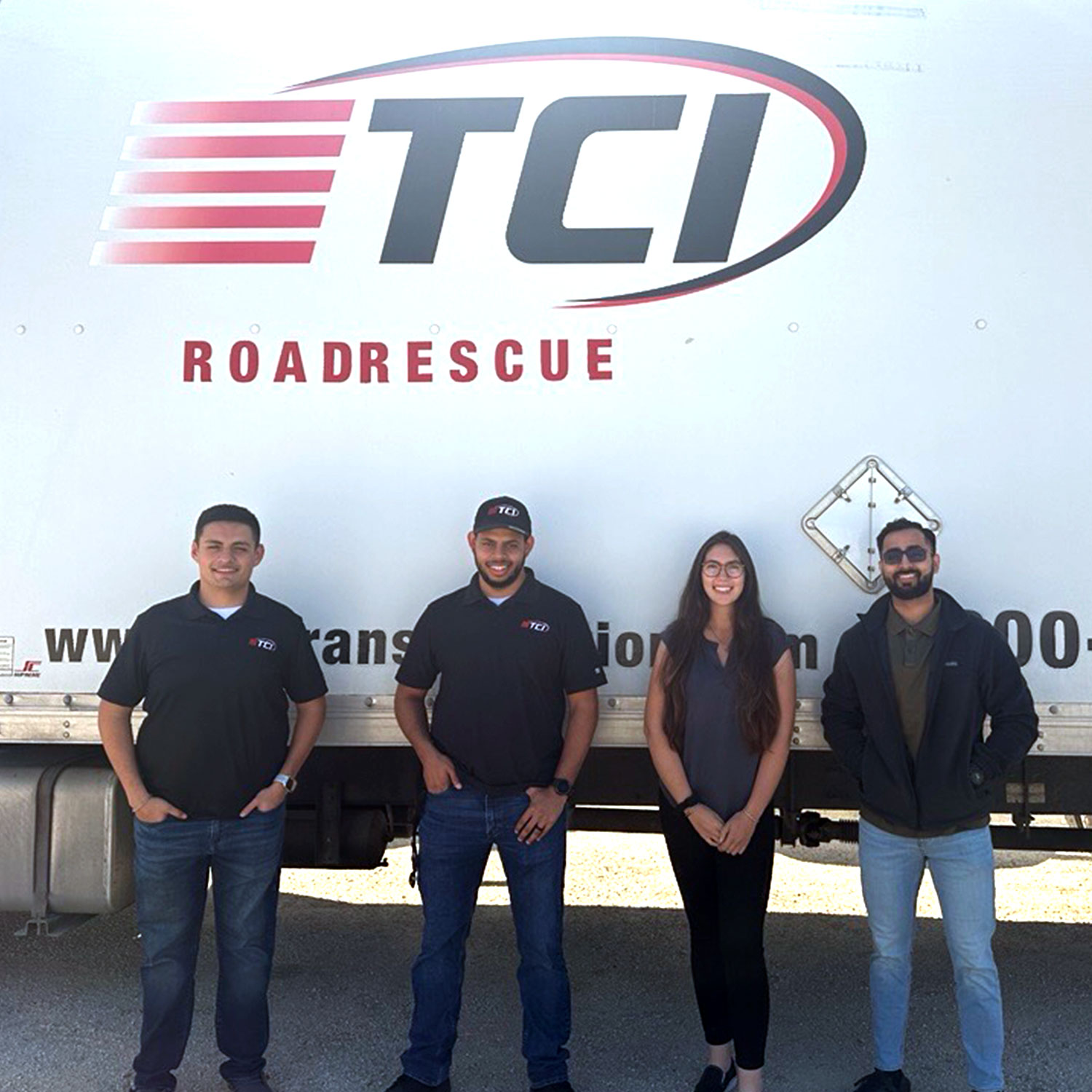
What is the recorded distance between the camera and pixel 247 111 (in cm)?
347

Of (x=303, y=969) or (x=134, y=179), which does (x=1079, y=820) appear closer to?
(x=303, y=969)

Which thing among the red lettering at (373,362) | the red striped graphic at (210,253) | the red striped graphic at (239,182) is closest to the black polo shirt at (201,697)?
the red lettering at (373,362)

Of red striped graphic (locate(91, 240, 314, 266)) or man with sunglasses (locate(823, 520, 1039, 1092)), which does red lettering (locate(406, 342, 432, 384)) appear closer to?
red striped graphic (locate(91, 240, 314, 266))

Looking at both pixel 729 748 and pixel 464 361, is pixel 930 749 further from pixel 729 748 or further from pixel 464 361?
pixel 464 361

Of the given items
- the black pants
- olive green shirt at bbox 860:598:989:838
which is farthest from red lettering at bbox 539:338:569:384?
the black pants


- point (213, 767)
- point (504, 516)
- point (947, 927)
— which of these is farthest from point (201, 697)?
point (947, 927)

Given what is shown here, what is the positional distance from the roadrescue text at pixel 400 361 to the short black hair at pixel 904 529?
94 centimetres

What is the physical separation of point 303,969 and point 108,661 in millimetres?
1736

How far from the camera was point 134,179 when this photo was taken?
348cm

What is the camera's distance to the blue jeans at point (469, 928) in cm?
328

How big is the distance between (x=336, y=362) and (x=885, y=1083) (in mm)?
2730

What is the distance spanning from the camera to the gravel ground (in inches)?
141

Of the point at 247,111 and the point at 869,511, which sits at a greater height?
the point at 247,111

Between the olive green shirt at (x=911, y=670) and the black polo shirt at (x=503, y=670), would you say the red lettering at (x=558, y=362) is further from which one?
the olive green shirt at (x=911, y=670)
